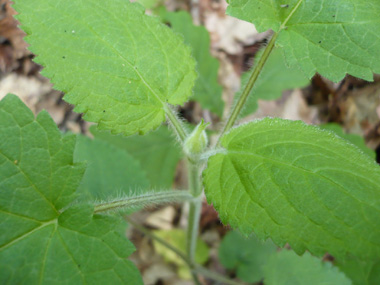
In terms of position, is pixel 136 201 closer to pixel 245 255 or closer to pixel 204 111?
pixel 245 255

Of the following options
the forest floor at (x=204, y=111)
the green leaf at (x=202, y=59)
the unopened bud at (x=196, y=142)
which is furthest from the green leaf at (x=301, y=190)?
the forest floor at (x=204, y=111)

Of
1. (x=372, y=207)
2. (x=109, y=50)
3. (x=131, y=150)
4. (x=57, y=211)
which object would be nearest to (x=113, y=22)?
(x=109, y=50)

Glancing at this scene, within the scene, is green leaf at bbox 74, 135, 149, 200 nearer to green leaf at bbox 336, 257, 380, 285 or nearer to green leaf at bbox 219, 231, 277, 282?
green leaf at bbox 219, 231, 277, 282

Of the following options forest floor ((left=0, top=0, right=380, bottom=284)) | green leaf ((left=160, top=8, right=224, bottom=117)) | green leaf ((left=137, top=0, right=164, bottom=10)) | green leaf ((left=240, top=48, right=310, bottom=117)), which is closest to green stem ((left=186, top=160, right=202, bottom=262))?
forest floor ((left=0, top=0, right=380, bottom=284))

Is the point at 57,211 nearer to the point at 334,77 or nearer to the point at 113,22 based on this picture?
the point at 113,22

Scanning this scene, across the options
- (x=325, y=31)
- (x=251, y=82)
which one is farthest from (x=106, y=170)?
(x=325, y=31)

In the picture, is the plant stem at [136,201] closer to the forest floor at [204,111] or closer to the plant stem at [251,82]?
the plant stem at [251,82]
